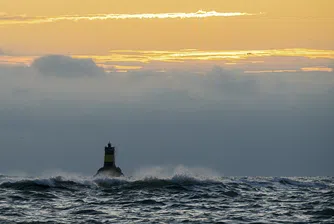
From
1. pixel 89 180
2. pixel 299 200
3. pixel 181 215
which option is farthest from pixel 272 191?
pixel 181 215

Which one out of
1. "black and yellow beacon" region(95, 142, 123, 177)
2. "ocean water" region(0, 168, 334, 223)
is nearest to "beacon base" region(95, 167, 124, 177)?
"black and yellow beacon" region(95, 142, 123, 177)

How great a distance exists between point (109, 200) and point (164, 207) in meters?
5.54

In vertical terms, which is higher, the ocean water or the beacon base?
the beacon base

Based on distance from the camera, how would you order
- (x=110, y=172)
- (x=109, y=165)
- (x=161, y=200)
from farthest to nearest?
(x=109, y=165)
(x=110, y=172)
(x=161, y=200)

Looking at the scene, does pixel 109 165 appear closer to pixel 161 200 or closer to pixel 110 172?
pixel 110 172

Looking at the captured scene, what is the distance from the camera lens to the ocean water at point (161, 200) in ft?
156

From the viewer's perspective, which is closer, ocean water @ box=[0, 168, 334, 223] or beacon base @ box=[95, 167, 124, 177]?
ocean water @ box=[0, 168, 334, 223]

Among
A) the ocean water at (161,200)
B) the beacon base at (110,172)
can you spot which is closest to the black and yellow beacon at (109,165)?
the beacon base at (110,172)

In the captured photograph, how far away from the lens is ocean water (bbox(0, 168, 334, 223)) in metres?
47.6

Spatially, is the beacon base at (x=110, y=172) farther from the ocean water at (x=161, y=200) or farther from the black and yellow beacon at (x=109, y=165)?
the ocean water at (x=161, y=200)

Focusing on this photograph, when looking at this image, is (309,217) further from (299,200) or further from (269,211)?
(299,200)

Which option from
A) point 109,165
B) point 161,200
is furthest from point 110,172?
point 161,200

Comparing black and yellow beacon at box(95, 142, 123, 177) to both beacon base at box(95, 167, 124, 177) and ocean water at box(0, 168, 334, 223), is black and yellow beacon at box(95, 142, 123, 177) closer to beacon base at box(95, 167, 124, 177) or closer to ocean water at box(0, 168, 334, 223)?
beacon base at box(95, 167, 124, 177)

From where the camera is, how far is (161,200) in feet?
188
